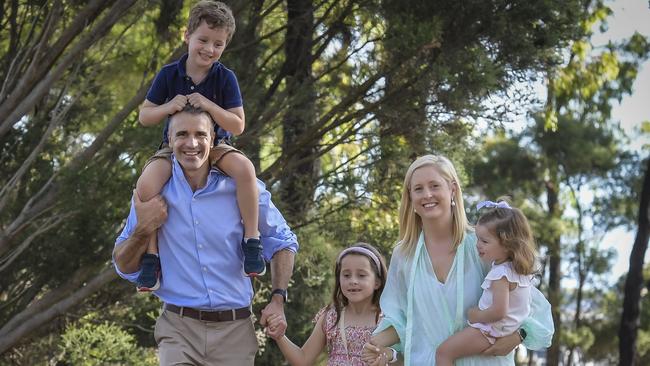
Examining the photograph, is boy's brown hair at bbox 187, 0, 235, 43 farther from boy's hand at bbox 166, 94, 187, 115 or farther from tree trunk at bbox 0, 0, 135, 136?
tree trunk at bbox 0, 0, 135, 136

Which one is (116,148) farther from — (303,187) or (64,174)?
(303,187)

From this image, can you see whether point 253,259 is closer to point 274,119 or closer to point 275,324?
point 275,324

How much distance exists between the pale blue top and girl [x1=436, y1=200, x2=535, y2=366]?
89 centimetres

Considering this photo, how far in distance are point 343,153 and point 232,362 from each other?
314 inches

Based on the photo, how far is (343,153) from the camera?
1212cm

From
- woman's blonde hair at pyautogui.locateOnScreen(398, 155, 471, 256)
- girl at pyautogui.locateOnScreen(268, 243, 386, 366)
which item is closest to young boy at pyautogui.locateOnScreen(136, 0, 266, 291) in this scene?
woman's blonde hair at pyautogui.locateOnScreen(398, 155, 471, 256)

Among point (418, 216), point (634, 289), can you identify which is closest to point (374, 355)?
point (418, 216)

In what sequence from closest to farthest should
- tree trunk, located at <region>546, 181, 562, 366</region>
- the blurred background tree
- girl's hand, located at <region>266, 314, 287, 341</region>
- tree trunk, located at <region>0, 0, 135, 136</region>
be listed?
1. girl's hand, located at <region>266, 314, 287, 341</region>
2. tree trunk, located at <region>0, 0, 135, 136</region>
3. the blurred background tree
4. tree trunk, located at <region>546, 181, 562, 366</region>

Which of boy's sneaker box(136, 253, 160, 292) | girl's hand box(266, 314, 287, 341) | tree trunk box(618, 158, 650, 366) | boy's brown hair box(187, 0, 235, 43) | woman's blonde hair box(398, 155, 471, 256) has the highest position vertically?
tree trunk box(618, 158, 650, 366)

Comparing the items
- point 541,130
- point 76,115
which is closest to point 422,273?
Answer: point 76,115

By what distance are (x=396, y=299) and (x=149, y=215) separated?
1124 millimetres

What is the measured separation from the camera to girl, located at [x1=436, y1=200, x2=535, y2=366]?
14.2 feet

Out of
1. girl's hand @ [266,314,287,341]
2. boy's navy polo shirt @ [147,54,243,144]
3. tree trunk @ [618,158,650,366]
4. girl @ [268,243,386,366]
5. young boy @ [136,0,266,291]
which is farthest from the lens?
tree trunk @ [618,158,650,366]

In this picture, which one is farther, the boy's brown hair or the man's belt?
the boy's brown hair
